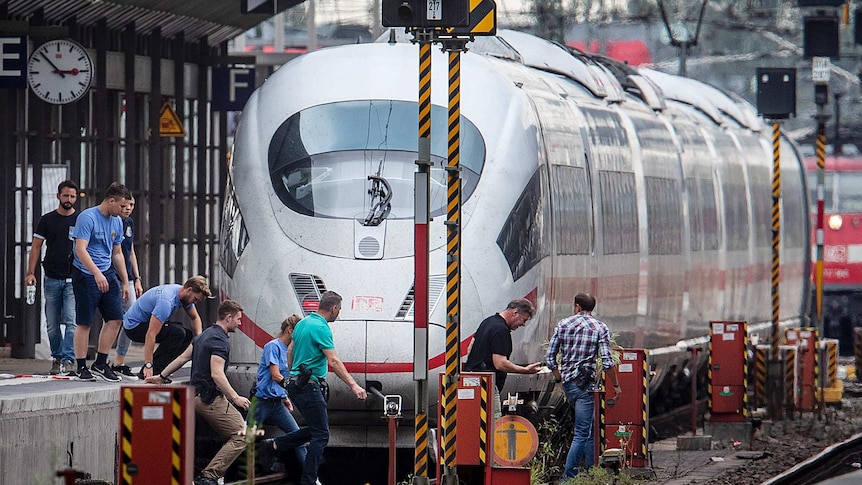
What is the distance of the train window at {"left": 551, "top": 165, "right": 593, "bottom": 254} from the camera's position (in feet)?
52.4

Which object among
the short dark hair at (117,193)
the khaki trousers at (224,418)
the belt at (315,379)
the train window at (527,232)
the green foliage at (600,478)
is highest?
the short dark hair at (117,193)

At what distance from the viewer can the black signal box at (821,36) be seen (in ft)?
84.3

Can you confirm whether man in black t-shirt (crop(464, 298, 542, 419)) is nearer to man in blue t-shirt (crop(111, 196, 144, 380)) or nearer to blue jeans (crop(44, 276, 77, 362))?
man in blue t-shirt (crop(111, 196, 144, 380))

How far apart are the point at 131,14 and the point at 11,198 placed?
2.54 metres

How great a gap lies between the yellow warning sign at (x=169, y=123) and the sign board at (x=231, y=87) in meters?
1.00

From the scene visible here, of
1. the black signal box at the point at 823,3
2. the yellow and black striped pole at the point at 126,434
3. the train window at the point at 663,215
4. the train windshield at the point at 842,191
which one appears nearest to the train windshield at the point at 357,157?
the yellow and black striped pole at the point at 126,434

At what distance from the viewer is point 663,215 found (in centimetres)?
2048

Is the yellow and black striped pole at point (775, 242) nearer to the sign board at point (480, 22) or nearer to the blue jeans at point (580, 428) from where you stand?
the blue jeans at point (580, 428)

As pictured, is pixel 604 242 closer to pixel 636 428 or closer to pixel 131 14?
pixel 636 428


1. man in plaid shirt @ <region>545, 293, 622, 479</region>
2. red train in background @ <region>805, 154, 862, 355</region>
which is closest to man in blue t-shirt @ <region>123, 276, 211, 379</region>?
man in plaid shirt @ <region>545, 293, 622, 479</region>

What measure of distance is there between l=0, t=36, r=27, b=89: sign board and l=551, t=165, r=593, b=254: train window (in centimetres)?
530

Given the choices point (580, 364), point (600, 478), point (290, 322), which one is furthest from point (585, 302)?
point (290, 322)

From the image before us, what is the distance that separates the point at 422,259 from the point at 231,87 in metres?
10.7

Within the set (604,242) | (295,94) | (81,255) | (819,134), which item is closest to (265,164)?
(295,94)
